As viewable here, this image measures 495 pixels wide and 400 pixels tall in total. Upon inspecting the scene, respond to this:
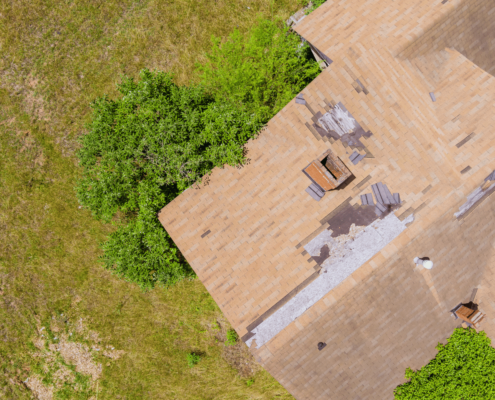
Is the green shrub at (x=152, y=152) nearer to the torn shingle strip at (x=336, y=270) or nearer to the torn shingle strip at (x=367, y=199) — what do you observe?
the torn shingle strip at (x=367, y=199)

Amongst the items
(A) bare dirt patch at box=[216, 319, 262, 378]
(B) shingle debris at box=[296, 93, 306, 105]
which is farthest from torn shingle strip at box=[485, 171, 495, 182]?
(A) bare dirt patch at box=[216, 319, 262, 378]

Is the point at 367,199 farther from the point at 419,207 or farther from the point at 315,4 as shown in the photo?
the point at 315,4

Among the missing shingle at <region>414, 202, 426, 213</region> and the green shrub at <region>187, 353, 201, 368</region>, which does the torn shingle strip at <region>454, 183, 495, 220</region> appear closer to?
the missing shingle at <region>414, 202, 426, 213</region>

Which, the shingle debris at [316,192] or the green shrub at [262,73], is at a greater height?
the green shrub at [262,73]

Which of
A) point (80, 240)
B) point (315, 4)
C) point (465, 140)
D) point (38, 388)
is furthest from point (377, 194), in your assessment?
point (38, 388)

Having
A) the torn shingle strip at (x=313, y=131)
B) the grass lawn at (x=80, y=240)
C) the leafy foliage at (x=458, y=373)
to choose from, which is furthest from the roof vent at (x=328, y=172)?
the grass lawn at (x=80, y=240)
